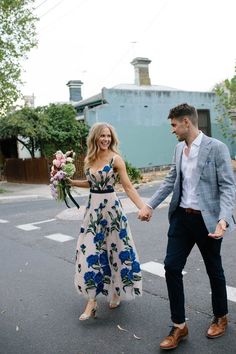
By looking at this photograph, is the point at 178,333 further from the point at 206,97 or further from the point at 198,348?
the point at 206,97

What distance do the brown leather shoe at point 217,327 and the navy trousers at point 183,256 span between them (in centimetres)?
5

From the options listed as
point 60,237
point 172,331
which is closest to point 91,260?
point 172,331

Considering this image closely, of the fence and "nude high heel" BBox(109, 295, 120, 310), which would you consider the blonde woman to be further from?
the fence

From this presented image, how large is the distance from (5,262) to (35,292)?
5.38ft

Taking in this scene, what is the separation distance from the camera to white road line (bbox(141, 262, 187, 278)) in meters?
5.27

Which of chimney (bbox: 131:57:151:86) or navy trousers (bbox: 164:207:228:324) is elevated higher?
chimney (bbox: 131:57:151:86)

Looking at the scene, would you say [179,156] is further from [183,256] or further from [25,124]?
[25,124]

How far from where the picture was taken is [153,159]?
24.4 meters

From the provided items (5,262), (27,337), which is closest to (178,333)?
(27,337)

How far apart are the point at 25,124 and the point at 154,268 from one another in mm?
15377

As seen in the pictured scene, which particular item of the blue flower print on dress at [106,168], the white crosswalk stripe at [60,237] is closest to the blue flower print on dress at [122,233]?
the blue flower print on dress at [106,168]

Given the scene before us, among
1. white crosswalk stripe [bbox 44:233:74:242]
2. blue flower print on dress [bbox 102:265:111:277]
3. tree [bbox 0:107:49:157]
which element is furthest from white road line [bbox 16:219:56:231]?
tree [bbox 0:107:49:157]

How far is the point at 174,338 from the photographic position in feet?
10.8

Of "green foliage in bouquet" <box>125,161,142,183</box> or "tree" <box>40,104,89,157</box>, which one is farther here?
"tree" <box>40,104,89,157</box>
